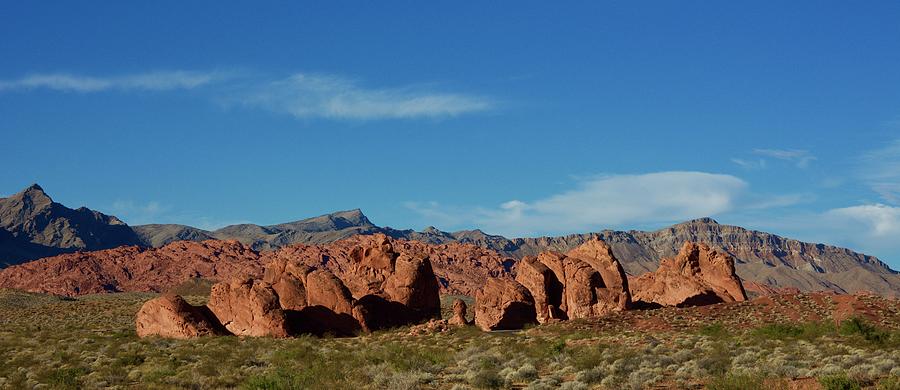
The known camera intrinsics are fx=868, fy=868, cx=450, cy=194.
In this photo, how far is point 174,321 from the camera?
45531 mm

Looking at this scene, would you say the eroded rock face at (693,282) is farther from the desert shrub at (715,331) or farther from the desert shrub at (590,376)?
the desert shrub at (590,376)

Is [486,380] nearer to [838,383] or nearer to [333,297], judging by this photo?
[838,383]

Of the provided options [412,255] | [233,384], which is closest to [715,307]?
[412,255]

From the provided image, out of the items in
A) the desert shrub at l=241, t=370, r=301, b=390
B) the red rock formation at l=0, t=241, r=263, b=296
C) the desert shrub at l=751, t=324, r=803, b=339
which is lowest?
the desert shrub at l=241, t=370, r=301, b=390

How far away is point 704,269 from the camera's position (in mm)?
61781

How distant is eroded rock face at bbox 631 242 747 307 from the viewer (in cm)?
5731

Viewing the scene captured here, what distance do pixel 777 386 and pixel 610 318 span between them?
26.0 meters

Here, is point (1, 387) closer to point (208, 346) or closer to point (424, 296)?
point (208, 346)

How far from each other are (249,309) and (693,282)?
29.2 metres

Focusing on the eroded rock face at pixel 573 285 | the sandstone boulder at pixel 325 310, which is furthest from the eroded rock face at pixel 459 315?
the sandstone boulder at pixel 325 310

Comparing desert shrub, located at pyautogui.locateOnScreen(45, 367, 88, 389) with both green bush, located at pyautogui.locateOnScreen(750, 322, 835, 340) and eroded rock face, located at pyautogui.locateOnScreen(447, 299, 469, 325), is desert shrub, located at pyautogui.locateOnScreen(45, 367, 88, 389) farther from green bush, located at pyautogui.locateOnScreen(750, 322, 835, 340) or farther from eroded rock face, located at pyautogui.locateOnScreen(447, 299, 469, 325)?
green bush, located at pyautogui.locateOnScreen(750, 322, 835, 340)

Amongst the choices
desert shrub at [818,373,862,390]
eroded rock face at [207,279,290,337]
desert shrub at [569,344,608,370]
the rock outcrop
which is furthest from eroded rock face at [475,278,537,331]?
desert shrub at [818,373,862,390]

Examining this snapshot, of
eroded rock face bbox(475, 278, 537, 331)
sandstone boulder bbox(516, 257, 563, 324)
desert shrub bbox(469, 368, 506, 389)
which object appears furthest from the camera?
sandstone boulder bbox(516, 257, 563, 324)

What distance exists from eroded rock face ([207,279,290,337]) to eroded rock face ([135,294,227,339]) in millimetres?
954
